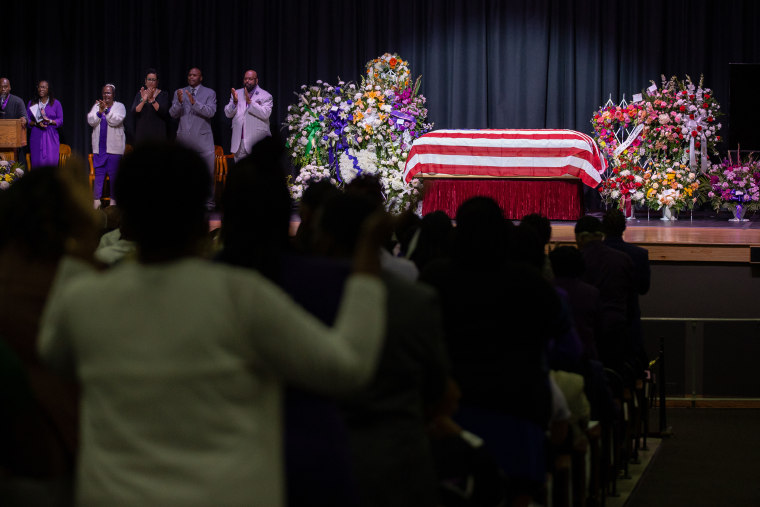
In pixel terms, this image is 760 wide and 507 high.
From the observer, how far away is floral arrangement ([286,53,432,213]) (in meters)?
10.0

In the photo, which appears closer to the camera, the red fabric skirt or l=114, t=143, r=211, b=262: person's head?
l=114, t=143, r=211, b=262: person's head

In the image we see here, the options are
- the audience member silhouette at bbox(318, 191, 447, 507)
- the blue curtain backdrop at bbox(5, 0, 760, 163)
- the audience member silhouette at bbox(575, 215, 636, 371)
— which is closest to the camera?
the audience member silhouette at bbox(318, 191, 447, 507)

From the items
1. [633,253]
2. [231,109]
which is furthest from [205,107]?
[633,253]

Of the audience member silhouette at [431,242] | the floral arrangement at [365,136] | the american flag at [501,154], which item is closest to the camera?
the audience member silhouette at [431,242]

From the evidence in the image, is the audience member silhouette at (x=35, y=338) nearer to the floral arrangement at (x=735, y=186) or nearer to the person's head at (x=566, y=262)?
the person's head at (x=566, y=262)

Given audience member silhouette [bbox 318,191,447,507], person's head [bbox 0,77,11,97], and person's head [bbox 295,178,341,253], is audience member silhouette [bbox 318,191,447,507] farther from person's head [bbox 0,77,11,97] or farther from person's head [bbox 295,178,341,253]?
person's head [bbox 0,77,11,97]

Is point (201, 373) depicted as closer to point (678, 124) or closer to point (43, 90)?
point (678, 124)

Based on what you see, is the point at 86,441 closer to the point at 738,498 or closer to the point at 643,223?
the point at 738,498

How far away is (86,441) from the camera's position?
4.68 ft

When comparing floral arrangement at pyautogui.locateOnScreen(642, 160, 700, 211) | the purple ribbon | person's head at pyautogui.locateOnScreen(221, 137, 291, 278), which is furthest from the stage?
person's head at pyautogui.locateOnScreen(221, 137, 291, 278)

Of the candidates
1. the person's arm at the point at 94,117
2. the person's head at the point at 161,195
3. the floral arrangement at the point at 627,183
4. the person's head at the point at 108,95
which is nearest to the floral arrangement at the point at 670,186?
the floral arrangement at the point at 627,183

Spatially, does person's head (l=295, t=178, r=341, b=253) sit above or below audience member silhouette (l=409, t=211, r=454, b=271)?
above

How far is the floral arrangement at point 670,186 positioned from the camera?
1025cm

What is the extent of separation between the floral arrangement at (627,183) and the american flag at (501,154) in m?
0.63
